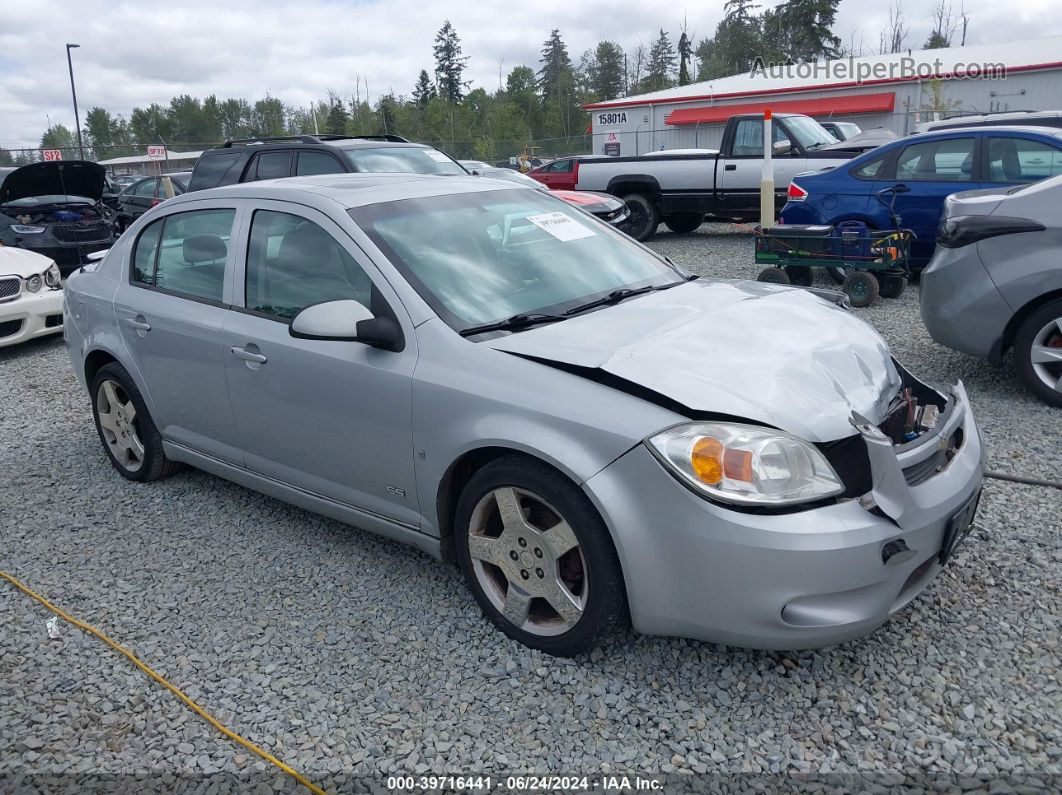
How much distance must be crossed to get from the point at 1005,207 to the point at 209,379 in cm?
466

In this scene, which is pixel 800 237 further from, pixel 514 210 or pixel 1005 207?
pixel 514 210

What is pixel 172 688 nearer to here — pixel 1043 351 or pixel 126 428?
pixel 126 428

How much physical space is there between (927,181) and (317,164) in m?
6.37

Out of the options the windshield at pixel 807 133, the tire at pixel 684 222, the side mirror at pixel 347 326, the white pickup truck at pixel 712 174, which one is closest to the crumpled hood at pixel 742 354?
the side mirror at pixel 347 326

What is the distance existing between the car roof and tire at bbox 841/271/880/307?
17.0ft

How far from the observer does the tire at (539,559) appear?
2.72 m

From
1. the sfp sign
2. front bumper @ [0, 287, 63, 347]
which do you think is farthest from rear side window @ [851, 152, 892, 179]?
the sfp sign

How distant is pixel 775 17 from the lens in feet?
218

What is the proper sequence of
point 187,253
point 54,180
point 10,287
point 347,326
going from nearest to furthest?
point 347,326 < point 187,253 < point 10,287 < point 54,180

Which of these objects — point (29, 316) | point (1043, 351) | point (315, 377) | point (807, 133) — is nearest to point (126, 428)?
point (315, 377)

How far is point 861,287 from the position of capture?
8242mm

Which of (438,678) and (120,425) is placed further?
(120,425)

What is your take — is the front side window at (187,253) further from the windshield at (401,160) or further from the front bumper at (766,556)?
the windshield at (401,160)

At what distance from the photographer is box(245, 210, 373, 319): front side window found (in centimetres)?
344
